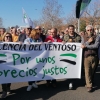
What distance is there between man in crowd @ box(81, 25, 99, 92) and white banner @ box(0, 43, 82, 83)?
0.78 ft

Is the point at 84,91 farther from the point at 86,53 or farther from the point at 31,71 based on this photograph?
the point at 31,71

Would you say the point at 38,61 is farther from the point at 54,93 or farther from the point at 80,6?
the point at 80,6

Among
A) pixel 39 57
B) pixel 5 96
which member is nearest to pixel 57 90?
pixel 39 57

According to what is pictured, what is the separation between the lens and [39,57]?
17.7 ft

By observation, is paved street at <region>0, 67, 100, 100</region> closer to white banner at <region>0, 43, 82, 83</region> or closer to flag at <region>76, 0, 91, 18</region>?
white banner at <region>0, 43, 82, 83</region>

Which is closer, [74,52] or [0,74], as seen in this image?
[0,74]

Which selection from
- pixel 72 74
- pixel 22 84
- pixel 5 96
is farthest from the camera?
pixel 22 84

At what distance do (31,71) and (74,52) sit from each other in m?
1.31

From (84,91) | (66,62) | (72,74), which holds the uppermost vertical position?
(66,62)

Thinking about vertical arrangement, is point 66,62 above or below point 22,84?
above

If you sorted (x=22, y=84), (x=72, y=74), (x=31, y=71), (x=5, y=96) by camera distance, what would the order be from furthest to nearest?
(x=22, y=84) → (x=72, y=74) → (x=31, y=71) → (x=5, y=96)

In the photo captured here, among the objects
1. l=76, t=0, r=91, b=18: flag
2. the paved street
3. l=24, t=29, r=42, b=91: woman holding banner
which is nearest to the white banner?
l=24, t=29, r=42, b=91: woman holding banner

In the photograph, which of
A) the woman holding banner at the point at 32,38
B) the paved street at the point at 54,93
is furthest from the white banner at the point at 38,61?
the paved street at the point at 54,93

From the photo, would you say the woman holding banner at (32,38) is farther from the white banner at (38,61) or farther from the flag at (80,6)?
the flag at (80,6)
